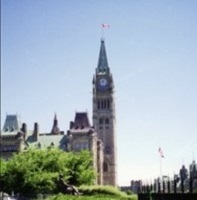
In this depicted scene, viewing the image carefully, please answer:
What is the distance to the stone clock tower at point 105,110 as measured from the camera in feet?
381

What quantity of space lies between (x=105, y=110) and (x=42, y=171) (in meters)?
62.6

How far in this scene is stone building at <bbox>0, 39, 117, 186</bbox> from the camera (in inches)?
3762

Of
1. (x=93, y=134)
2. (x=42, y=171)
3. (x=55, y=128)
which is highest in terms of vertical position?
(x=55, y=128)

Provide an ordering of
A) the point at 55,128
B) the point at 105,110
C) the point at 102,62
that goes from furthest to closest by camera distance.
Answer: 1. the point at 102,62
2. the point at 105,110
3. the point at 55,128

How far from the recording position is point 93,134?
314 ft

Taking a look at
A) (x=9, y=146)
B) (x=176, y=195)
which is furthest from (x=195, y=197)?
(x=9, y=146)

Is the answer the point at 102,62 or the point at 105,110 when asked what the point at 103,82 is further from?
the point at 105,110

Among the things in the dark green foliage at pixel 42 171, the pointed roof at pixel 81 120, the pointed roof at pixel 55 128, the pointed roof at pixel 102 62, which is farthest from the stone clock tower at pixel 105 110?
the dark green foliage at pixel 42 171

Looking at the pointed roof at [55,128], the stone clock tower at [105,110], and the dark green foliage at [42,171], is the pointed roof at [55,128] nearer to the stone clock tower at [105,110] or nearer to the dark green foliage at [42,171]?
the stone clock tower at [105,110]

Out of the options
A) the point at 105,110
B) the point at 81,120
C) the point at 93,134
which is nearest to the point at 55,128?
the point at 105,110

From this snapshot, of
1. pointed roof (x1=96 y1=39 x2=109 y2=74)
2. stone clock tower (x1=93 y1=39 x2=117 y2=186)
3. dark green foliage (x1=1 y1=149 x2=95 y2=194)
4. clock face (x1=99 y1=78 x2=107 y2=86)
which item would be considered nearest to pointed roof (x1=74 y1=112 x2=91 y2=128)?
stone clock tower (x1=93 y1=39 x2=117 y2=186)

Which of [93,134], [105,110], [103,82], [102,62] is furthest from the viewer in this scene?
[102,62]

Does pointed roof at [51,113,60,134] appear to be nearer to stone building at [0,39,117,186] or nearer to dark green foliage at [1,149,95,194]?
stone building at [0,39,117,186]

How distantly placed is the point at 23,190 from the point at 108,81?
231ft
